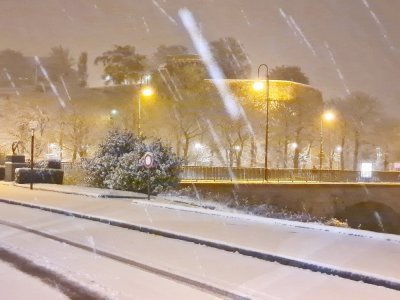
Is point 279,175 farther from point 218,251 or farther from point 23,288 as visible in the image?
point 23,288

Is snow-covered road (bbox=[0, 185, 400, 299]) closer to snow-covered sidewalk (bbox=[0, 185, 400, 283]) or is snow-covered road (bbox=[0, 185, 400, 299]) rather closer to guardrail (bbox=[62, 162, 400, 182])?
snow-covered sidewalk (bbox=[0, 185, 400, 283])

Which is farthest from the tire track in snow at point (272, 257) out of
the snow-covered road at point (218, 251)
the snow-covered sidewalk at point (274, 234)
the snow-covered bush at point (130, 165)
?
the snow-covered bush at point (130, 165)

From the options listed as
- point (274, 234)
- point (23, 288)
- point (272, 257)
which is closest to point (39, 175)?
point (274, 234)

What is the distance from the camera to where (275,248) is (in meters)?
12.1

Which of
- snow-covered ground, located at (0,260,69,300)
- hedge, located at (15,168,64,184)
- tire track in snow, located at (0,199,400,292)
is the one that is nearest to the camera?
snow-covered ground, located at (0,260,69,300)

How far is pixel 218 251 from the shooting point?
479 inches

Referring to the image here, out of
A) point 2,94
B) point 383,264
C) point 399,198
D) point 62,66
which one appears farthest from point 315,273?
point 62,66

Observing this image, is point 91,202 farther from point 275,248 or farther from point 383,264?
point 383,264

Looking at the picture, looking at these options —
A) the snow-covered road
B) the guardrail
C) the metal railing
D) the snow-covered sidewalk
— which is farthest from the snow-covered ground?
the metal railing

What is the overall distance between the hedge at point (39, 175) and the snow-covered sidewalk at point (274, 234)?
43.9 ft

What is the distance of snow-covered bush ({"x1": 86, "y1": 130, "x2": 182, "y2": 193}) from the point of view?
29.7m

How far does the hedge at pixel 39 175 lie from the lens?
116 feet

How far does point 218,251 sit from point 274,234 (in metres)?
2.74

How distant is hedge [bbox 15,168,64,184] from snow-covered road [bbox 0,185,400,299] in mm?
16280
